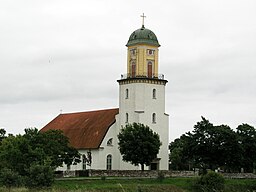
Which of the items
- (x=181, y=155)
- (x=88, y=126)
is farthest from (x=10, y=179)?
(x=88, y=126)

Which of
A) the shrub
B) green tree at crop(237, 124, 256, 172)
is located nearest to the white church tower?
green tree at crop(237, 124, 256, 172)

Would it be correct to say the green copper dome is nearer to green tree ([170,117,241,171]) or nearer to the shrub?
green tree ([170,117,241,171])

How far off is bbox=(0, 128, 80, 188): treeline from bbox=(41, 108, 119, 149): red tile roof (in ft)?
16.9

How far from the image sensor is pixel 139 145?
70500mm

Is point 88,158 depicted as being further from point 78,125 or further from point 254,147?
point 254,147

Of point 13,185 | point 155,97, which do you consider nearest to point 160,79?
point 155,97

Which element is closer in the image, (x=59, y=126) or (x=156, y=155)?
(x=156, y=155)

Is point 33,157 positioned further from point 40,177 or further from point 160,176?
point 160,176

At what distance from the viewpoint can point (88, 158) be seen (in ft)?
260

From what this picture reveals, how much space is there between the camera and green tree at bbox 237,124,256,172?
73875mm

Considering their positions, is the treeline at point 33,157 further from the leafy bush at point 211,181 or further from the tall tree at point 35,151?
the leafy bush at point 211,181

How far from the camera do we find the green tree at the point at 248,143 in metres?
73.9

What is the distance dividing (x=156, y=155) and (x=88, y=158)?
10727 mm

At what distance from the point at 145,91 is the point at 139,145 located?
9278 millimetres
